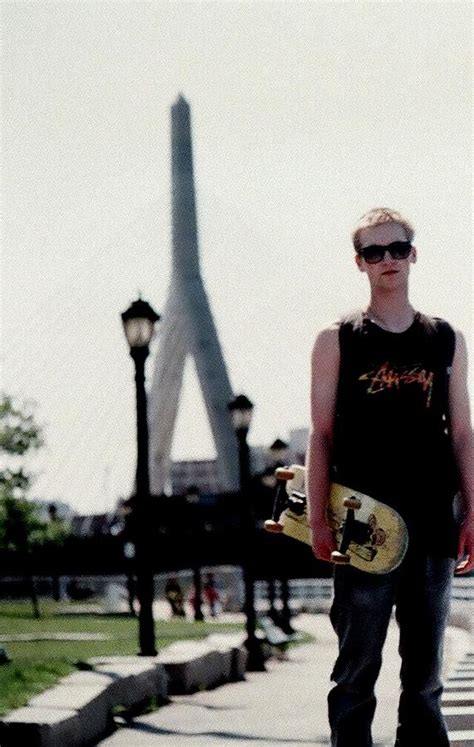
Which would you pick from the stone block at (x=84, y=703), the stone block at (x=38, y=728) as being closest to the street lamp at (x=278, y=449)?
the stone block at (x=84, y=703)

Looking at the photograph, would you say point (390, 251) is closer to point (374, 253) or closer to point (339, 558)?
point (374, 253)

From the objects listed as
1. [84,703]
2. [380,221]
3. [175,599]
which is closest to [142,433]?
[84,703]

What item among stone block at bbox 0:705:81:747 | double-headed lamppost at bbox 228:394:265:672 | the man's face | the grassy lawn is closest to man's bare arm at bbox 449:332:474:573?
the man's face

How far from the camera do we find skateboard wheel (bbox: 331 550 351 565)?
3555mm

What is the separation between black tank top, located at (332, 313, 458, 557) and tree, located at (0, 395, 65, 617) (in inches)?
1256

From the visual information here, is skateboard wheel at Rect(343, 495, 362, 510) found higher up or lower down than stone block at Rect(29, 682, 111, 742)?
higher up

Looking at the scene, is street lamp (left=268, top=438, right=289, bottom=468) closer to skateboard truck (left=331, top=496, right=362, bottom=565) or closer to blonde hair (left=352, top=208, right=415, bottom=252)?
blonde hair (left=352, top=208, right=415, bottom=252)

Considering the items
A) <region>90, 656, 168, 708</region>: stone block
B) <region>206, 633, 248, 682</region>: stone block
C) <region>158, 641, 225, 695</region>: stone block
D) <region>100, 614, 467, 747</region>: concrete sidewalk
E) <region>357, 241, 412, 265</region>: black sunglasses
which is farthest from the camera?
<region>206, 633, 248, 682</region>: stone block

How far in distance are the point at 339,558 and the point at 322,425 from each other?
1.22 feet

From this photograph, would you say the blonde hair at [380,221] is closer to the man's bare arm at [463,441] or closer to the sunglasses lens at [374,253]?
the sunglasses lens at [374,253]

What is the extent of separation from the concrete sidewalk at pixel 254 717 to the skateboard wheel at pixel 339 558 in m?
3.28

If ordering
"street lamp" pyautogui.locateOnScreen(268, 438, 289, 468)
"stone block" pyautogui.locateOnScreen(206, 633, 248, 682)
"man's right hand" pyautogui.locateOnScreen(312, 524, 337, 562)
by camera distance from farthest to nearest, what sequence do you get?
"street lamp" pyautogui.locateOnScreen(268, 438, 289, 468)
"stone block" pyautogui.locateOnScreen(206, 633, 248, 682)
"man's right hand" pyautogui.locateOnScreen(312, 524, 337, 562)

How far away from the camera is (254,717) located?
8719 mm

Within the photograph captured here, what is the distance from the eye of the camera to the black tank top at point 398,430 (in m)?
3.66
